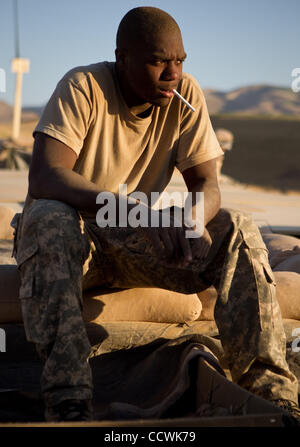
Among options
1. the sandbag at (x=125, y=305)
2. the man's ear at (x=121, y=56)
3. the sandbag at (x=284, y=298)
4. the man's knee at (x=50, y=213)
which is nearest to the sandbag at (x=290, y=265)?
the sandbag at (x=284, y=298)

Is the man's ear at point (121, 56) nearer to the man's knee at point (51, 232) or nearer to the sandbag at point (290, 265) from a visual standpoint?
the man's knee at point (51, 232)

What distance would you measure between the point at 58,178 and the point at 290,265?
174cm

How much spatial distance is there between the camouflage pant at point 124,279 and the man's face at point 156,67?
493 millimetres

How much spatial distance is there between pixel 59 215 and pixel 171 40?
774mm

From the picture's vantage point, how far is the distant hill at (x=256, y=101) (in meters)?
108

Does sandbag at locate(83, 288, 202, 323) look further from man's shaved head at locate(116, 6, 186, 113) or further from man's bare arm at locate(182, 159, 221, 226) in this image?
man's shaved head at locate(116, 6, 186, 113)

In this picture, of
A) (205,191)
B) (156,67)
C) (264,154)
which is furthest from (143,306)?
(264,154)

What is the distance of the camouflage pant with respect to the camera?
1992mm

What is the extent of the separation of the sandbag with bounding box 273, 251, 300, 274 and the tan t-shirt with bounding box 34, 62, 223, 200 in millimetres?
1110

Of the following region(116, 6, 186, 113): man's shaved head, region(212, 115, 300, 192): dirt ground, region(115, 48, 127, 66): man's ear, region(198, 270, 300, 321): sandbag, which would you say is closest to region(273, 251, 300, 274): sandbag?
region(198, 270, 300, 321): sandbag

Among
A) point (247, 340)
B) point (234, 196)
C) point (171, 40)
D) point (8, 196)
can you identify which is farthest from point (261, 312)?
point (234, 196)

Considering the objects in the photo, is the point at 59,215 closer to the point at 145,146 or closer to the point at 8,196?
the point at 145,146

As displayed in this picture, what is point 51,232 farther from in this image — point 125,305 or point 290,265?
point 290,265

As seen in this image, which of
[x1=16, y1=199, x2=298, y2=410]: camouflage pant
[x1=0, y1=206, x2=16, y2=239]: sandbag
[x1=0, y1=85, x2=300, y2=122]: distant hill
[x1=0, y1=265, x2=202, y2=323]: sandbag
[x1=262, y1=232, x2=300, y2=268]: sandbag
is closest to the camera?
[x1=16, y1=199, x2=298, y2=410]: camouflage pant
